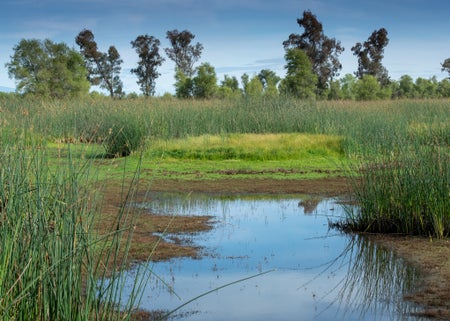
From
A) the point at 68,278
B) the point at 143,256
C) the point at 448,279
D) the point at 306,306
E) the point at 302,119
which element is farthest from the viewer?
the point at 302,119

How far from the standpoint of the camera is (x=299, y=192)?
12.0m

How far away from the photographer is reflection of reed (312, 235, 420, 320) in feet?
18.2

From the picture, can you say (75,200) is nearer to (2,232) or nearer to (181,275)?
(2,232)

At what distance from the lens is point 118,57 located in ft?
151

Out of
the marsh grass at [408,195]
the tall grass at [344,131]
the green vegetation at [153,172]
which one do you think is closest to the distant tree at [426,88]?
the tall grass at [344,131]

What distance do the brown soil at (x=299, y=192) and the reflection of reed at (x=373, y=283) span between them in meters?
0.13

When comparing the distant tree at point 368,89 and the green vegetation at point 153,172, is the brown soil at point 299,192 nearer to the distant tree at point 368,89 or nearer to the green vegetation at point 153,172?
the green vegetation at point 153,172

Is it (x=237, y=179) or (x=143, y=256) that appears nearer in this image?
(x=143, y=256)

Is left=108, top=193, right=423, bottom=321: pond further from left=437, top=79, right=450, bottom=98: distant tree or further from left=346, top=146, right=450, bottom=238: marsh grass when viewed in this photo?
left=437, top=79, right=450, bottom=98: distant tree

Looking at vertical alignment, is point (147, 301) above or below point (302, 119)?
below

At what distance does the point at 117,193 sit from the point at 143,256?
4937 millimetres

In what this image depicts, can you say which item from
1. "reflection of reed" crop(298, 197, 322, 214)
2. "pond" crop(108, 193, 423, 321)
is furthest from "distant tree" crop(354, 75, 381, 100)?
"pond" crop(108, 193, 423, 321)

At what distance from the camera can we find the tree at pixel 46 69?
35500 mm

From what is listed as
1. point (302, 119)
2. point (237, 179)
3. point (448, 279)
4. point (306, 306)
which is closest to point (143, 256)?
point (306, 306)
